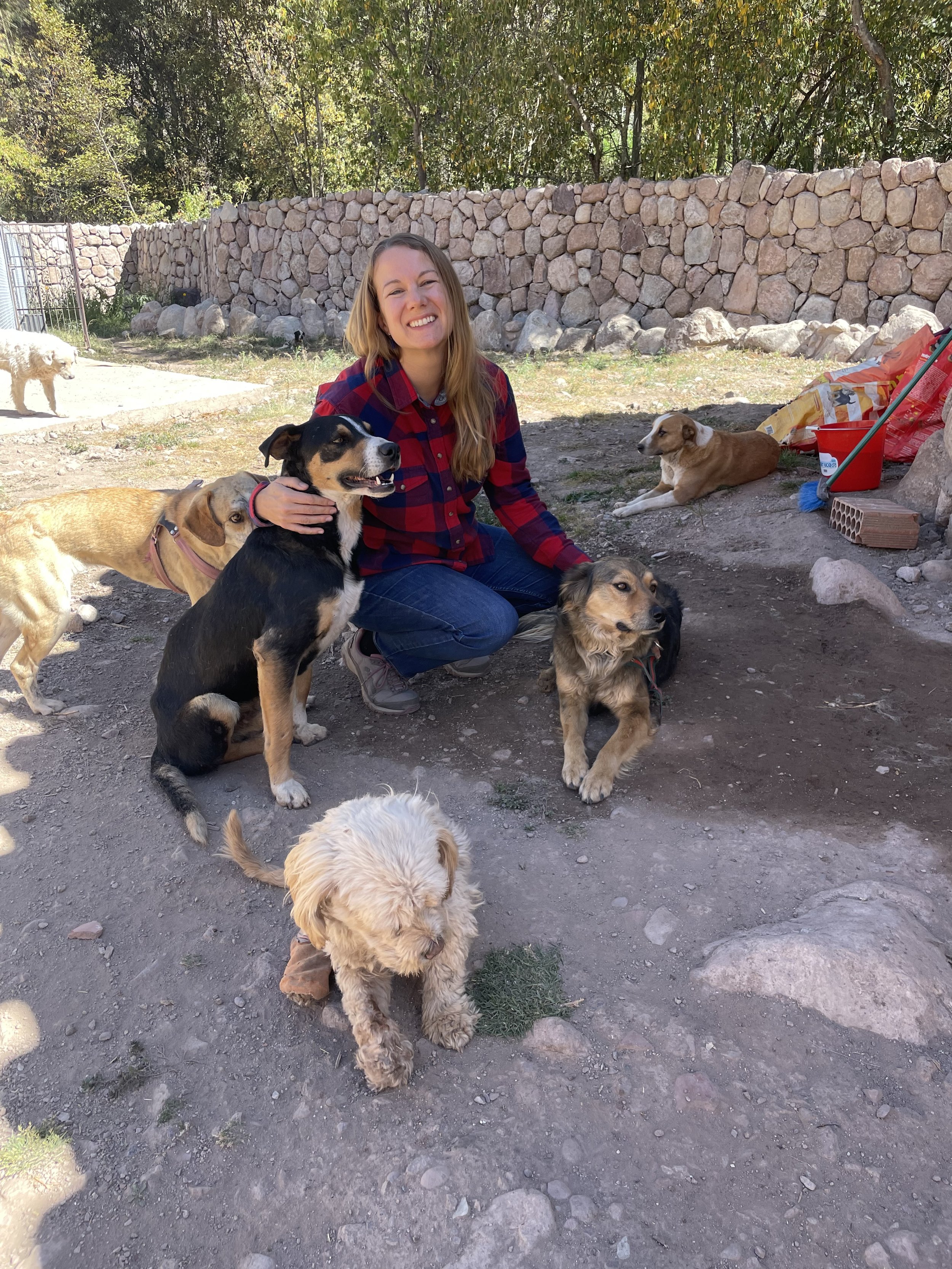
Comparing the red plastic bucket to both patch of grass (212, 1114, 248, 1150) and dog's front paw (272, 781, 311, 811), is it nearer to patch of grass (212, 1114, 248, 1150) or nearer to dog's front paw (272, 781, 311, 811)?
dog's front paw (272, 781, 311, 811)

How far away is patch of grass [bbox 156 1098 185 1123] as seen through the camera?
1983 mm

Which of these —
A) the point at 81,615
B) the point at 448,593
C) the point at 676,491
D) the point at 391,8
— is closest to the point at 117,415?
the point at 81,615

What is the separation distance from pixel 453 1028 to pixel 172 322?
1749 centimetres

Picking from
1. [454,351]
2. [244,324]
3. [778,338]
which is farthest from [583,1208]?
[244,324]

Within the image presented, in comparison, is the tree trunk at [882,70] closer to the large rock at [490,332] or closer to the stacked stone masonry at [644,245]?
the stacked stone masonry at [644,245]

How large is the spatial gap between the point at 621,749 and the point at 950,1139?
1.67 m

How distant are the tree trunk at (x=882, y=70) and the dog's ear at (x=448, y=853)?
45.6 feet

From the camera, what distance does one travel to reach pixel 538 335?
43.2 ft

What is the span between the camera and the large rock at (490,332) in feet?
45.0

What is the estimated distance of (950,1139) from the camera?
1.77 metres

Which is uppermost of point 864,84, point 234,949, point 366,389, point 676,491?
point 864,84

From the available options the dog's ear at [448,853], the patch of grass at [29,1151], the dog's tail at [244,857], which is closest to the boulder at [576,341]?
the dog's tail at [244,857]

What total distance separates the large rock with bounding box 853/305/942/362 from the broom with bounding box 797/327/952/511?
486 cm

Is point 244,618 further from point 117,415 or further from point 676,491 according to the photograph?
point 117,415
